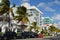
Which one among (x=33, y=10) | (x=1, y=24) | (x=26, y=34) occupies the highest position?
(x=33, y=10)

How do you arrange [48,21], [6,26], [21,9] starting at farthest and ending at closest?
[48,21] < [6,26] < [21,9]

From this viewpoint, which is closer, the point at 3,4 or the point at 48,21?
the point at 3,4

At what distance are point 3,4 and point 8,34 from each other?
7.08m

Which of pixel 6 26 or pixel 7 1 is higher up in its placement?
pixel 7 1

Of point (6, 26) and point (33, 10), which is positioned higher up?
point (33, 10)

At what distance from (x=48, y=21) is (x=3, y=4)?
130 meters

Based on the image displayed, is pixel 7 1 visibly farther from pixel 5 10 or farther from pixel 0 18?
pixel 0 18

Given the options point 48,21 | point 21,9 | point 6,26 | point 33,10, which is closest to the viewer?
point 21,9

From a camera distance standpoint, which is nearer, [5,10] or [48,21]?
[5,10]

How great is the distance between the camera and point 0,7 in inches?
1626

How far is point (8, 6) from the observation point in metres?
41.6

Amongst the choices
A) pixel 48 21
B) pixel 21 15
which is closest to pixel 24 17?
pixel 21 15

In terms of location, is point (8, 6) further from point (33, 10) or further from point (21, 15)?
point (33, 10)

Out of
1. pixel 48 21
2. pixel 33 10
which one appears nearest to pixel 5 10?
pixel 33 10
